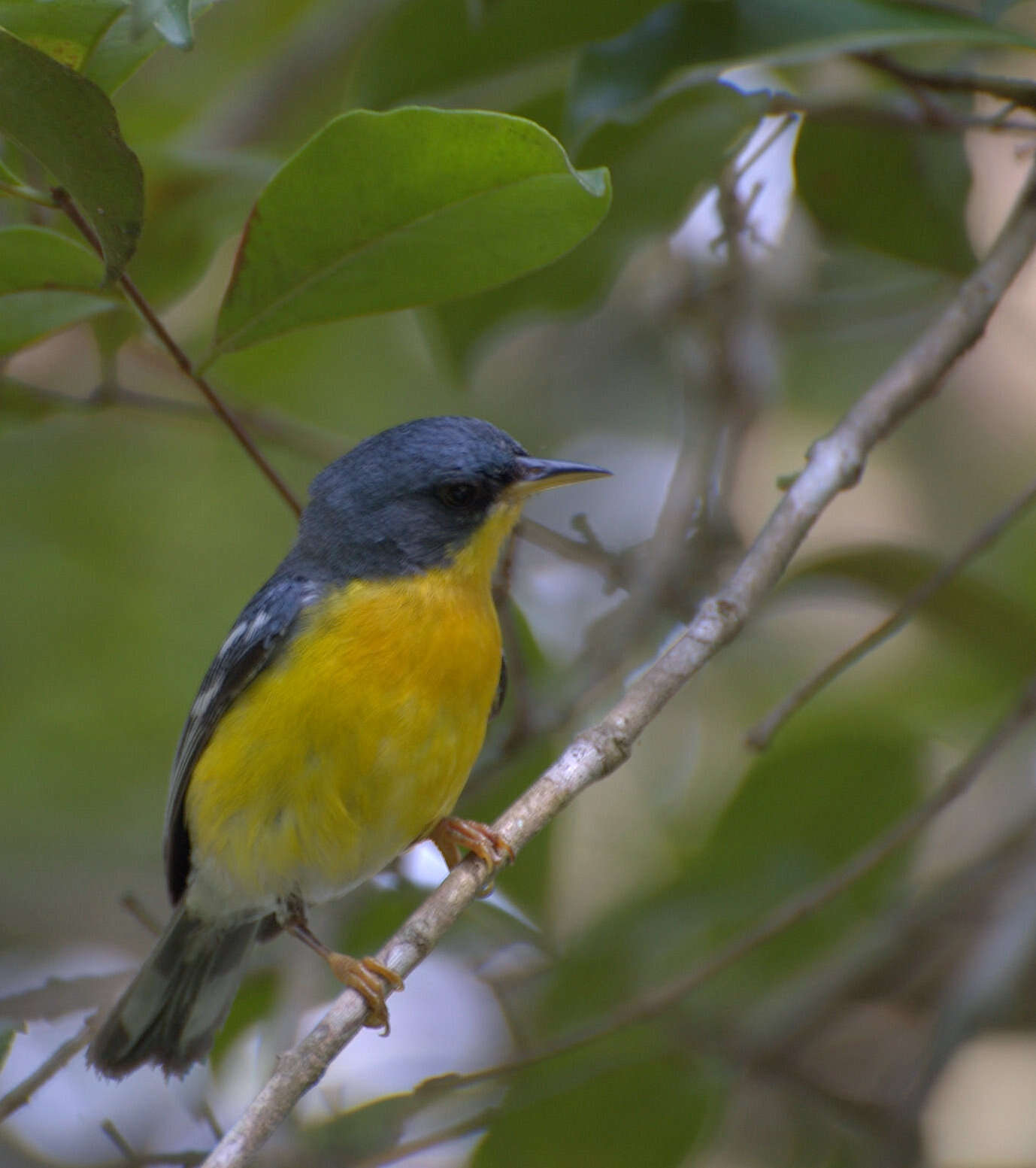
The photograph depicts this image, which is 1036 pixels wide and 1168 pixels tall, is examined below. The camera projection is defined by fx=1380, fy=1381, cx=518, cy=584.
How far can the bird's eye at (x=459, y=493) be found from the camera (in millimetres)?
3947

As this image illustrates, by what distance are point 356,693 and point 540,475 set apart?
85 centimetres

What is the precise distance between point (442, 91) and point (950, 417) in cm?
354

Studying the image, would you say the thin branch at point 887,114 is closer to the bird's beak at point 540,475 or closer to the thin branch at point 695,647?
the thin branch at point 695,647

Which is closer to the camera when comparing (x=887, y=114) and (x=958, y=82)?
(x=958, y=82)

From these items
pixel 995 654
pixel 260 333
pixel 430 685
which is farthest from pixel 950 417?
pixel 260 333

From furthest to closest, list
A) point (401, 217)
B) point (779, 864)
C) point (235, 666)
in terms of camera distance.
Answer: point (779, 864) < point (235, 666) < point (401, 217)

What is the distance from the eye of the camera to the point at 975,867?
4.57 metres

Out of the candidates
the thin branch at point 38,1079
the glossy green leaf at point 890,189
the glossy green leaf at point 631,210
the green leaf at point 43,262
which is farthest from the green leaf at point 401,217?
the thin branch at point 38,1079

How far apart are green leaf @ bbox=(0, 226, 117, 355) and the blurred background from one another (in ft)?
1.56

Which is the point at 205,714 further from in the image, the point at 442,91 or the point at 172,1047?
the point at 442,91

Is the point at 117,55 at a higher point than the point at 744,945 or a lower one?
higher

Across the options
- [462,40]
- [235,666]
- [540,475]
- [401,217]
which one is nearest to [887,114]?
[462,40]

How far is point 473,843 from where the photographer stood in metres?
3.35

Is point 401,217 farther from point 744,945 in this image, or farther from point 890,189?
point 744,945
